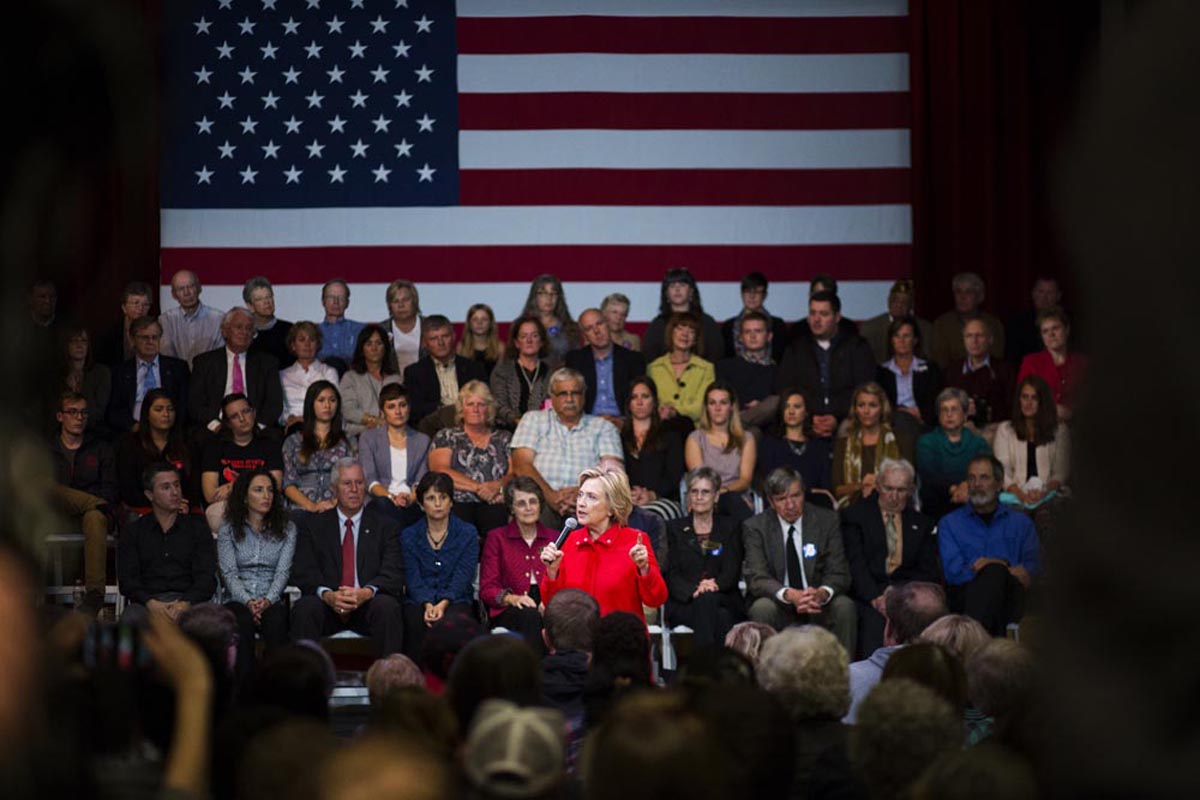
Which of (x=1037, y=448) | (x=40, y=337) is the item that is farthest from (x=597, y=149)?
(x=40, y=337)

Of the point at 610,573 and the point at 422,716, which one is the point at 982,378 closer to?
the point at 610,573

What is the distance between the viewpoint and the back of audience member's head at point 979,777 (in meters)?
1.33

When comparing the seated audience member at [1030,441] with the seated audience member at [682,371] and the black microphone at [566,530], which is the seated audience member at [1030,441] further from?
the black microphone at [566,530]

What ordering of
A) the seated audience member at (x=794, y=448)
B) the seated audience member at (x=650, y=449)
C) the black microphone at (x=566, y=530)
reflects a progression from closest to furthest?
1. the black microphone at (x=566, y=530)
2. the seated audience member at (x=650, y=449)
3. the seated audience member at (x=794, y=448)

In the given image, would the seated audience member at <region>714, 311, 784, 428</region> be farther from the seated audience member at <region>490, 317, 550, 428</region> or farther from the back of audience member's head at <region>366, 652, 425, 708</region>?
the back of audience member's head at <region>366, 652, 425, 708</region>

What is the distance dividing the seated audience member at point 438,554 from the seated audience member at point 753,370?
6.65ft

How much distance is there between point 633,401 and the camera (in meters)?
8.74

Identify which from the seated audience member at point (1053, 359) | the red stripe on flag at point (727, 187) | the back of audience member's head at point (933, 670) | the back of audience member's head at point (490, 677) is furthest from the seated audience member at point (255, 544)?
the back of audience member's head at point (933, 670)

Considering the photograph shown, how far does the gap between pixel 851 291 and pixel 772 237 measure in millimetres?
681

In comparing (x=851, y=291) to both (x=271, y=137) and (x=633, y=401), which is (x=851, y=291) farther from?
(x=271, y=137)

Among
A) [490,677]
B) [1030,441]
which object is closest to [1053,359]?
[1030,441]

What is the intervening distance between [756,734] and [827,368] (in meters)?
7.02

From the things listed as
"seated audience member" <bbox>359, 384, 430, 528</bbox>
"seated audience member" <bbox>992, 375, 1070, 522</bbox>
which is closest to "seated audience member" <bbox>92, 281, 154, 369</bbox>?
"seated audience member" <bbox>359, 384, 430, 528</bbox>

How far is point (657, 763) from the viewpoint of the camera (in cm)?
136
